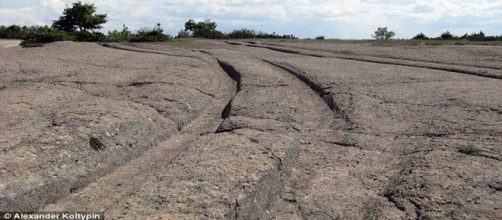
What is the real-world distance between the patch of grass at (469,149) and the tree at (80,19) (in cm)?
2583

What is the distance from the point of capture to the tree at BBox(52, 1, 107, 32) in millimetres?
27922

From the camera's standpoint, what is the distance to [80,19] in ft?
92.1

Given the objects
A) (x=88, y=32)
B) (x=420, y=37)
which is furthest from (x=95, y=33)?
(x=420, y=37)

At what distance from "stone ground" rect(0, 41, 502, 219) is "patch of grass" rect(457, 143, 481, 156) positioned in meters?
0.04

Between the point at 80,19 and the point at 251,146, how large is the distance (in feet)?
83.8

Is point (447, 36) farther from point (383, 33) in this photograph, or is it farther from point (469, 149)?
point (469, 149)

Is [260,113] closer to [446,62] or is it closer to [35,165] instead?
[35,165]

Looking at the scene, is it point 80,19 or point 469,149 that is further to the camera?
point 80,19

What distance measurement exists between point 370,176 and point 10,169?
295cm

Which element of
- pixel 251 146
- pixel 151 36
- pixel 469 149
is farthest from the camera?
pixel 151 36

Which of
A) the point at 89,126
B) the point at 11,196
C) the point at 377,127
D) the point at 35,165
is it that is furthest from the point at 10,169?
the point at 377,127

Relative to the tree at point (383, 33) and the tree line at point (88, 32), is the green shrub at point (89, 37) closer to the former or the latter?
the tree line at point (88, 32)

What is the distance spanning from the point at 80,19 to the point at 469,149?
26514mm

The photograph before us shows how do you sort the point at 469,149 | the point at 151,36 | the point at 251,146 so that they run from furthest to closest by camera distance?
the point at 151,36, the point at 251,146, the point at 469,149
